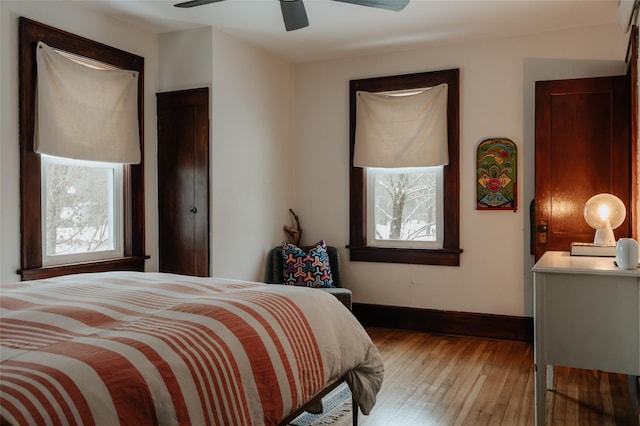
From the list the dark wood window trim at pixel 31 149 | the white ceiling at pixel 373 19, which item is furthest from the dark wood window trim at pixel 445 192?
the dark wood window trim at pixel 31 149

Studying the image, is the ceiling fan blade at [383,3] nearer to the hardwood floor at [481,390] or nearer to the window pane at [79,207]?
the window pane at [79,207]

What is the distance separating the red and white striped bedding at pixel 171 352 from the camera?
1.21 m

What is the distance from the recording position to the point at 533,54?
14.1ft

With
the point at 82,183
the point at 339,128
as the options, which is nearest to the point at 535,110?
the point at 339,128

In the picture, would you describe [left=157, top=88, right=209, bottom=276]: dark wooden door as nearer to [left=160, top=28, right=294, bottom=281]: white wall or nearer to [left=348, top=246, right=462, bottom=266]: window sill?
[left=160, top=28, right=294, bottom=281]: white wall

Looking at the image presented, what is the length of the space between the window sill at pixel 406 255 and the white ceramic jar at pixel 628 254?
217 cm

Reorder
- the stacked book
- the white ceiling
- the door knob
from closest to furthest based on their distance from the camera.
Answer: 1. the stacked book
2. the white ceiling
3. the door knob

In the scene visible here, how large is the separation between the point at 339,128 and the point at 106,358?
3991mm

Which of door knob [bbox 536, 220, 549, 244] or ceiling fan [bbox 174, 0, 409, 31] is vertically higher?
ceiling fan [bbox 174, 0, 409, 31]

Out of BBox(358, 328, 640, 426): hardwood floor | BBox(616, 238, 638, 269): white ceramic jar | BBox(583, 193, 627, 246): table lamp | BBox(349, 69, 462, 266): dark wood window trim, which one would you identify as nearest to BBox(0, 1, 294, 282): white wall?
BBox(349, 69, 462, 266): dark wood window trim

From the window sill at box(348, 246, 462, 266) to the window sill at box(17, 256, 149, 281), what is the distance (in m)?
1.95

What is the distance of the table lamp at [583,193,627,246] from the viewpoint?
10.2ft

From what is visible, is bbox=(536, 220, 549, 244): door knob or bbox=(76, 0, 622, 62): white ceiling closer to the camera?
bbox=(76, 0, 622, 62): white ceiling

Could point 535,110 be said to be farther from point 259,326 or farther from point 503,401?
point 259,326
